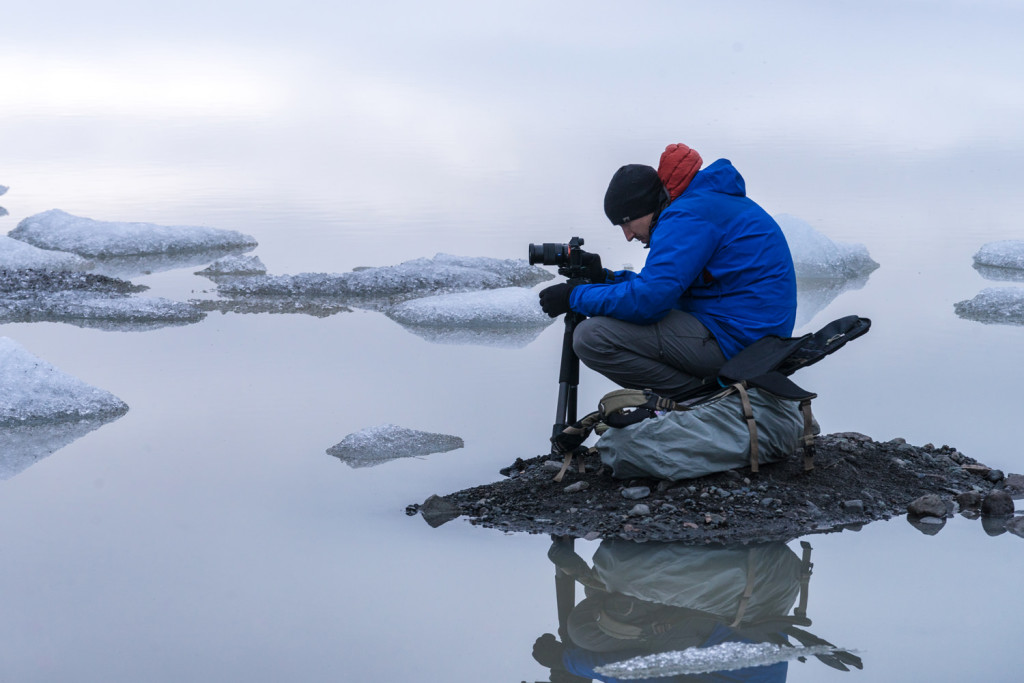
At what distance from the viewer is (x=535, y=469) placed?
4152mm

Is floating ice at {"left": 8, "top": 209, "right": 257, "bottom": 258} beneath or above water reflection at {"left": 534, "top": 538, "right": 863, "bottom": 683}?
above

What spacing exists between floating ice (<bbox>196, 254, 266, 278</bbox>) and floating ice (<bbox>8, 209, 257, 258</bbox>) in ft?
2.41

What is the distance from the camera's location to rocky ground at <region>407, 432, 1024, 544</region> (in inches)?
141

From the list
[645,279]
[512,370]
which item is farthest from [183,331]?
[645,279]

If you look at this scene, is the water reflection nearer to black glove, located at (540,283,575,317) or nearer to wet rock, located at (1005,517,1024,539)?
wet rock, located at (1005,517,1024,539)

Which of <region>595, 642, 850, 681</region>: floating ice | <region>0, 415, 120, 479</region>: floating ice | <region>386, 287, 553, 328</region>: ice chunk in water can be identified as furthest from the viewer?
<region>386, 287, 553, 328</region>: ice chunk in water

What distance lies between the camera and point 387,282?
7441mm

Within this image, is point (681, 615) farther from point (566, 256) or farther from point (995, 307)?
point (995, 307)

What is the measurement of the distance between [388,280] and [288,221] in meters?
3.18

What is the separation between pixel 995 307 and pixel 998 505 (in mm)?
3530

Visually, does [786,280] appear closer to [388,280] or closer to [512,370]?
[512,370]

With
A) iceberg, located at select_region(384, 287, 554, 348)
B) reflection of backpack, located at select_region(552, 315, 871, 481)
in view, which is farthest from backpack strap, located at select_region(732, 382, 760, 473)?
iceberg, located at select_region(384, 287, 554, 348)

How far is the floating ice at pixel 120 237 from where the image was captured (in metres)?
8.91

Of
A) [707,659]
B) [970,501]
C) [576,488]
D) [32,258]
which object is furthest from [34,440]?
[32,258]
